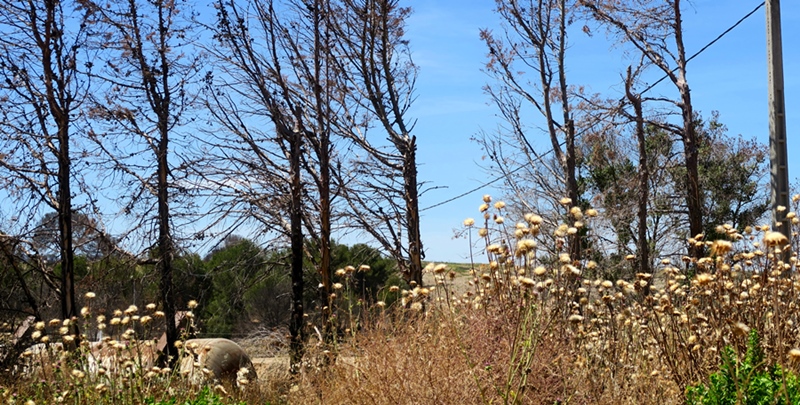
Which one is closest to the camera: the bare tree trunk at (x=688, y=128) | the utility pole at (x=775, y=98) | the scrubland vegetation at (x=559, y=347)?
the scrubland vegetation at (x=559, y=347)

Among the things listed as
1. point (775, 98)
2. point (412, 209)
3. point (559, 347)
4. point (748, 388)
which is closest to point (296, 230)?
point (412, 209)

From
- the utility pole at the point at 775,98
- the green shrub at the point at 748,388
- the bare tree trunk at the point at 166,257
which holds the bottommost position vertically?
the green shrub at the point at 748,388

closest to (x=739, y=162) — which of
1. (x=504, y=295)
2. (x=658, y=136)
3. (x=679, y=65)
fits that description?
(x=658, y=136)

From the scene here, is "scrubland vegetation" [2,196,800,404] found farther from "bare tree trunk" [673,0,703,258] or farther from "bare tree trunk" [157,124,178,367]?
"bare tree trunk" [673,0,703,258]

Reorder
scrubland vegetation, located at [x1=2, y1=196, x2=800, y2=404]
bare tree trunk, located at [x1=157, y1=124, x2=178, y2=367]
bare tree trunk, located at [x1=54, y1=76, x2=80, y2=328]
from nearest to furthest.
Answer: scrubland vegetation, located at [x1=2, y1=196, x2=800, y2=404], bare tree trunk, located at [x1=54, y1=76, x2=80, y2=328], bare tree trunk, located at [x1=157, y1=124, x2=178, y2=367]

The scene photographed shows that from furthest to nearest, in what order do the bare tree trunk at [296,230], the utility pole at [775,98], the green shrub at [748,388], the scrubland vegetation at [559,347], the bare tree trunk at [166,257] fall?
the bare tree trunk at [166,257], the bare tree trunk at [296,230], the utility pole at [775,98], the scrubland vegetation at [559,347], the green shrub at [748,388]

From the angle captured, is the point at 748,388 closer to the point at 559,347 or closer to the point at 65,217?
the point at 559,347

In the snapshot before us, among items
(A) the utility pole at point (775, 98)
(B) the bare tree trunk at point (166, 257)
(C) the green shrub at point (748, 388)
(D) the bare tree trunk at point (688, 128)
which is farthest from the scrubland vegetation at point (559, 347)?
(D) the bare tree trunk at point (688, 128)

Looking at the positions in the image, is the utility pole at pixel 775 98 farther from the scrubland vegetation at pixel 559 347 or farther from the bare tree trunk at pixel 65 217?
the bare tree trunk at pixel 65 217

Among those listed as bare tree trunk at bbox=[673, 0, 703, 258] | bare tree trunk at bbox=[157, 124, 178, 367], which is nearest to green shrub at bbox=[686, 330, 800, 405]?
bare tree trunk at bbox=[157, 124, 178, 367]

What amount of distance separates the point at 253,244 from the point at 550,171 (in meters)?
7.81

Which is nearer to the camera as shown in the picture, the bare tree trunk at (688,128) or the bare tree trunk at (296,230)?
the bare tree trunk at (296,230)

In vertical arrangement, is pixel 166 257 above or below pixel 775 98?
below

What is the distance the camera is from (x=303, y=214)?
396 inches
